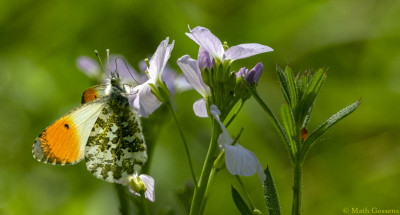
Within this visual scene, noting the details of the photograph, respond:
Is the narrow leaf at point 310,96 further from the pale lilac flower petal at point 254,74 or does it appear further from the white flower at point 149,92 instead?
the white flower at point 149,92

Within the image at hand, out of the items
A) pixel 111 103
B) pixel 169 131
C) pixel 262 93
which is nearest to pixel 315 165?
pixel 262 93

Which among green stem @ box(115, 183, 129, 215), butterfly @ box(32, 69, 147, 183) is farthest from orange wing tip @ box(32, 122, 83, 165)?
green stem @ box(115, 183, 129, 215)

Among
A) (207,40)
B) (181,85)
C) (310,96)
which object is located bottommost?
(181,85)

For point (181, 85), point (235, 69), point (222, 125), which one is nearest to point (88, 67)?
point (181, 85)

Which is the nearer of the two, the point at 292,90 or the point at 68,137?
the point at 292,90

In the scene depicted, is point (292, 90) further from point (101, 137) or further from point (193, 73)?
point (101, 137)

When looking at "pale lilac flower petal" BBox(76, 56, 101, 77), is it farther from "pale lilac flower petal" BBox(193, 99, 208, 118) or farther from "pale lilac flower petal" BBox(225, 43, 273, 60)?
"pale lilac flower petal" BBox(225, 43, 273, 60)
